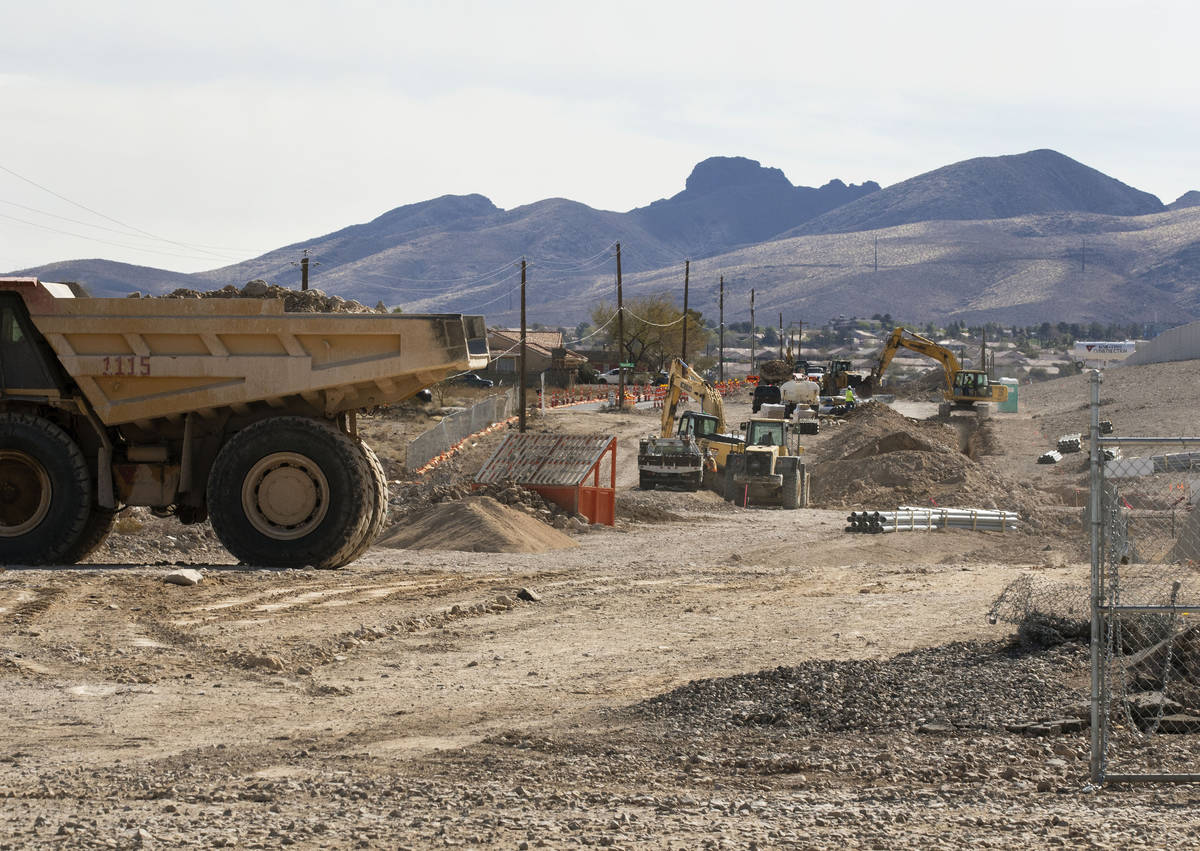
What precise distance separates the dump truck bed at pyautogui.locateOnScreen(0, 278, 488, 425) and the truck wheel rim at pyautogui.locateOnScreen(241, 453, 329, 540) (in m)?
0.83

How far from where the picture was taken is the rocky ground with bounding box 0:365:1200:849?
6.72 meters

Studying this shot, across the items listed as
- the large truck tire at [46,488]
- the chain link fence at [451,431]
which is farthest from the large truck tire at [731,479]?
the large truck tire at [46,488]

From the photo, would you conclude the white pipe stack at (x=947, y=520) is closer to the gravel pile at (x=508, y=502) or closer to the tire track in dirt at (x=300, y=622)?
the gravel pile at (x=508, y=502)

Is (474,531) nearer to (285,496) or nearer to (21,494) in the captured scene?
(285,496)

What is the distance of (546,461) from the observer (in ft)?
89.0

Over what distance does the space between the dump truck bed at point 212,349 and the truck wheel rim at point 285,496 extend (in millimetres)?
832

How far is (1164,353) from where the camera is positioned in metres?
88.4

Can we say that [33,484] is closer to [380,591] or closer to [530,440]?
[380,591]

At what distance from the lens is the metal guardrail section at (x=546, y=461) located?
26500 millimetres

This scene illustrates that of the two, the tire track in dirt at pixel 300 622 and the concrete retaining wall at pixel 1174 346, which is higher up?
the concrete retaining wall at pixel 1174 346

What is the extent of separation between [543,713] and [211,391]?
7.62 m

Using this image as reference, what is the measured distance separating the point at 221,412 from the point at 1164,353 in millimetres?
83391

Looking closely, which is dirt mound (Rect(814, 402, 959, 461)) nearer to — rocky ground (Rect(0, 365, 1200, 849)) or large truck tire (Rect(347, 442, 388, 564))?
rocky ground (Rect(0, 365, 1200, 849))

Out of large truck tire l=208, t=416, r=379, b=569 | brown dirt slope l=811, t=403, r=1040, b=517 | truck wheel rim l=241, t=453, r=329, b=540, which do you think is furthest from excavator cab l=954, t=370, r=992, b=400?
truck wheel rim l=241, t=453, r=329, b=540
